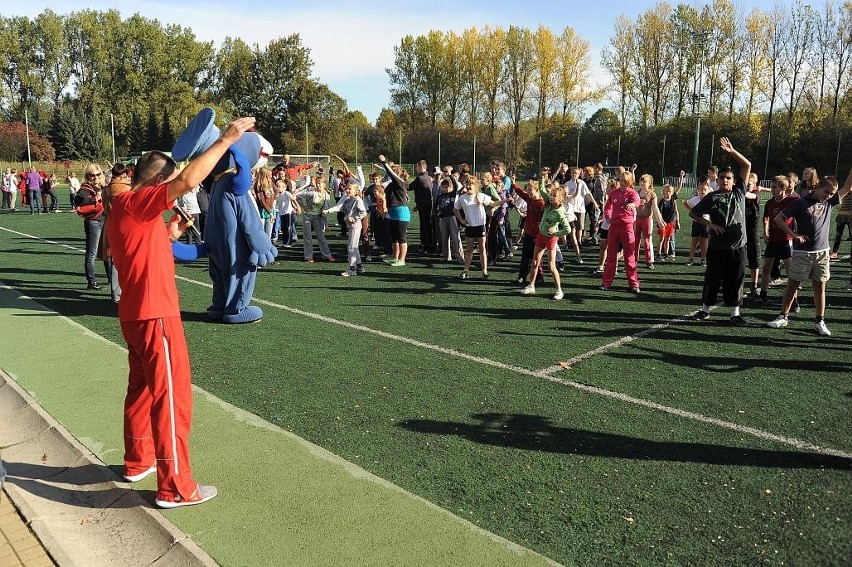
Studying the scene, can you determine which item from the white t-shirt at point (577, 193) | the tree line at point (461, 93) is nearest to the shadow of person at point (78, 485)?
the white t-shirt at point (577, 193)

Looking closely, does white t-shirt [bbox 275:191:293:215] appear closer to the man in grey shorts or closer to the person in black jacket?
the person in black jacket

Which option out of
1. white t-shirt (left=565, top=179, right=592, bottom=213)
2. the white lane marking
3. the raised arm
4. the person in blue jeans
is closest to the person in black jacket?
the raised arm

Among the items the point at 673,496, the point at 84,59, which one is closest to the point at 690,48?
the point at 673,496

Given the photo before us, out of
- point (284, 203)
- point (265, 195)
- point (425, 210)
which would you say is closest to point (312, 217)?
point (265, 195)

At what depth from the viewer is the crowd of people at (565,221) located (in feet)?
26.0

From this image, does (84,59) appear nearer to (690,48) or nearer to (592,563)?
→ (690,48)

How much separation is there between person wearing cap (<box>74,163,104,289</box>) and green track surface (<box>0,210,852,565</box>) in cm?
79

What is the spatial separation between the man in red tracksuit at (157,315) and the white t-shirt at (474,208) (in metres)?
7.64

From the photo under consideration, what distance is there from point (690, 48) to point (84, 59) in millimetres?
67574

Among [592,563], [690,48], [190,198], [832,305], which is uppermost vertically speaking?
[690,48]

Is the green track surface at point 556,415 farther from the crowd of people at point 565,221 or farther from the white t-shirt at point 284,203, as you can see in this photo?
the white t-shirt at point 284,203

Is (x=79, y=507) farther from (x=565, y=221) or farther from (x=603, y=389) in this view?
(x=565, y=221)

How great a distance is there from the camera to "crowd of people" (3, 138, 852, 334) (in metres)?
7.93

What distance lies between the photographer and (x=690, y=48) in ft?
185
